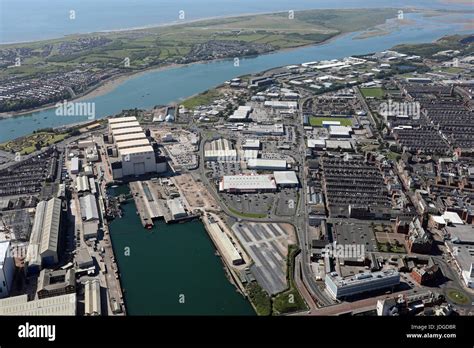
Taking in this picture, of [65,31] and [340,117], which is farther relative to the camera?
[65,31]

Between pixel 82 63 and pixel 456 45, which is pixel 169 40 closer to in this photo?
pixel 82 63

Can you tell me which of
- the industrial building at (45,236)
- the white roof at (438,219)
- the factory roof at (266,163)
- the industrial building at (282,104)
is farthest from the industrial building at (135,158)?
the industrial building at (282,104)

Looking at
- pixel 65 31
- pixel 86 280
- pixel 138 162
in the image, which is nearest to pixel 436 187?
pixel 138 162

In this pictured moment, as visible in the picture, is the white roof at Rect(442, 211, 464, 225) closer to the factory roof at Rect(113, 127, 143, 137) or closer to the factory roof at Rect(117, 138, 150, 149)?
the factory roof at Rect(117, 138, 150, 149)

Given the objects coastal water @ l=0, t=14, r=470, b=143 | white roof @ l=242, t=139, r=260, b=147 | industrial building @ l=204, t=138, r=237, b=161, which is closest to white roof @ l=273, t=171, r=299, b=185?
industrial building @ l=204, t=138, r=237, b=161
